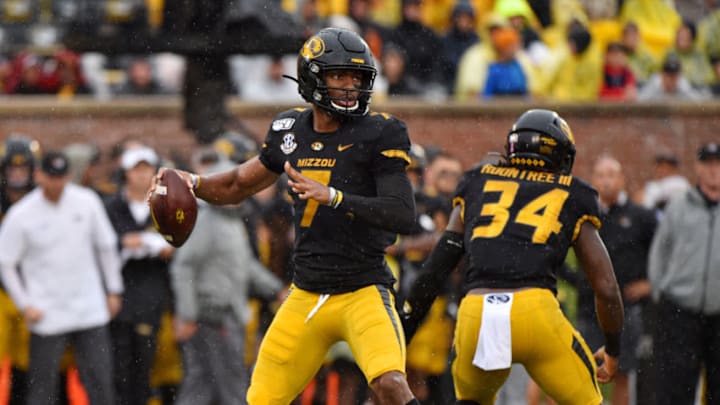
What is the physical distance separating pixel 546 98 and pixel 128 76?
3.93 m

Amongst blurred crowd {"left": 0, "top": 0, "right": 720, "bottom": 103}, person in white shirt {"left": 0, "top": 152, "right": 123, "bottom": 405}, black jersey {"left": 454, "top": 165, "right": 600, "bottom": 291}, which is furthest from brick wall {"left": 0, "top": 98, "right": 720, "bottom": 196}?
black jersey {"left": 454, "top": 165, "right": 600, "bottom": 291}

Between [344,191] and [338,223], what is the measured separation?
154 mm

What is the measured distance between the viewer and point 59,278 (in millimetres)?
10078

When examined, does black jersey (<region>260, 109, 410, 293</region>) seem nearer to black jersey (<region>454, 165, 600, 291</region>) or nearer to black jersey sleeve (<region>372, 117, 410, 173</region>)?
black jersey sleeve (<region>372, 117, 410, 173</region>)

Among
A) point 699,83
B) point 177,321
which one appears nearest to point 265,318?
point 177,321

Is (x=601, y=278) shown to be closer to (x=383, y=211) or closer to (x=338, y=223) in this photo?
(x=383, y=211)

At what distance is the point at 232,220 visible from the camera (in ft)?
33.7

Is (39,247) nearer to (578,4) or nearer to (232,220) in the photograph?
(232,220)

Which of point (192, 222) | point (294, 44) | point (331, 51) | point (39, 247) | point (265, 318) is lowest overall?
point (265, 318)

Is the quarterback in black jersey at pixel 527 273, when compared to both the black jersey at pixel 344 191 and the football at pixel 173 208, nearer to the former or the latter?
the black jersey at pixel 344 191

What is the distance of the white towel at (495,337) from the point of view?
23.5 feet

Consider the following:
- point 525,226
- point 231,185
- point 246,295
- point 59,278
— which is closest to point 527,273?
point 525,226

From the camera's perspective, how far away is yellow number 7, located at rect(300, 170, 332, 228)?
703cm

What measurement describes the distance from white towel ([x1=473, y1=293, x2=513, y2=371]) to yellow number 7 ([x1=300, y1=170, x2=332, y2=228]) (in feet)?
3.04
